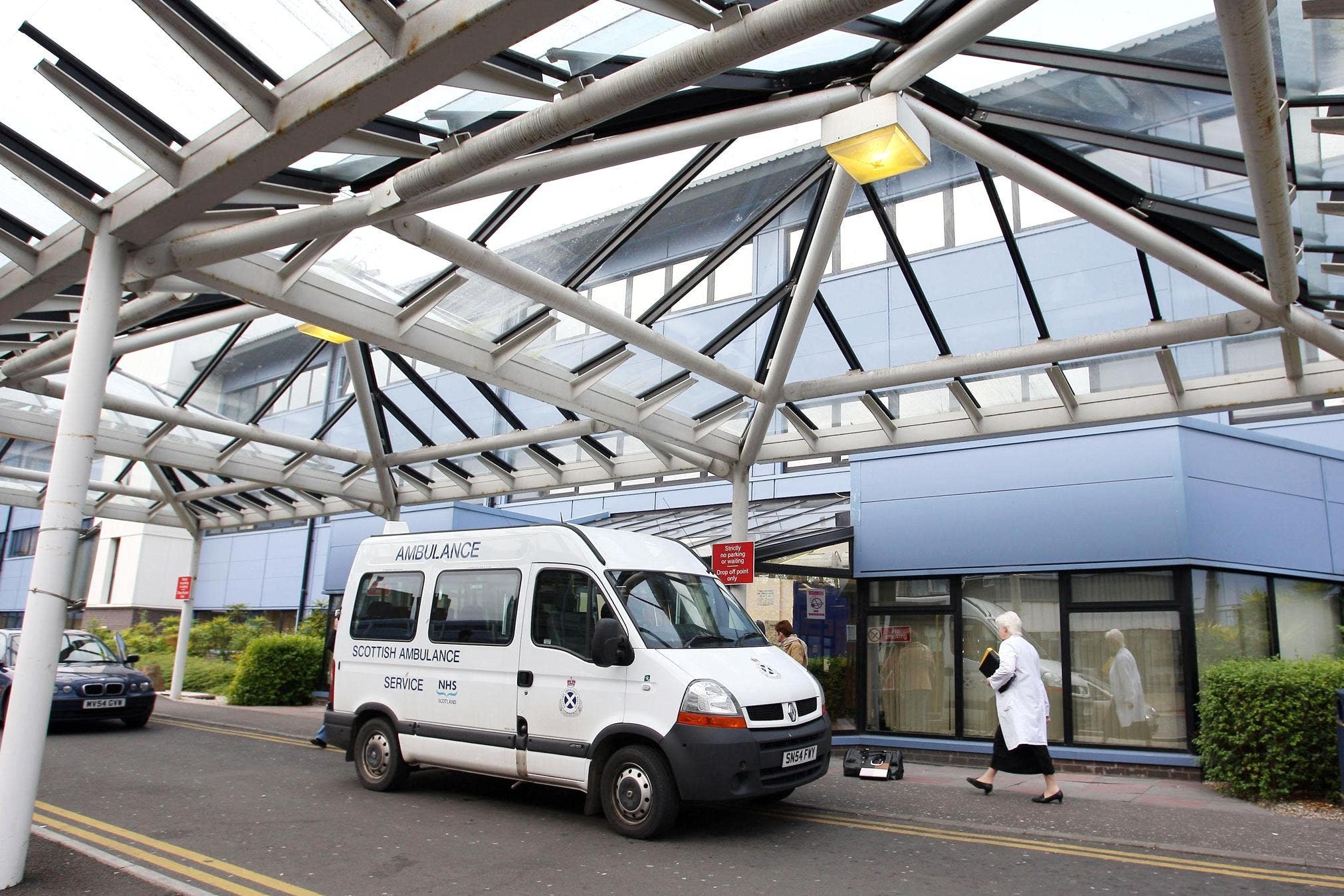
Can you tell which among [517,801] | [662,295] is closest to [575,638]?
[517,801]

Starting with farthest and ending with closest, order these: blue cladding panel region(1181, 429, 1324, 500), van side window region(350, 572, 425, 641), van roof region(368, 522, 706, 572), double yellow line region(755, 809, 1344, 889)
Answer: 1. blue cladding panel region(1181, 429, 1324, 500)
2. van side window region(350, 572, 425, 641)
3. van roof region(368, 522, 706, 572)
4. double yellow line region(755, 809, 1344, 889)

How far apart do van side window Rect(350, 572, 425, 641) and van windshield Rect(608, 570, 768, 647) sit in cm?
249

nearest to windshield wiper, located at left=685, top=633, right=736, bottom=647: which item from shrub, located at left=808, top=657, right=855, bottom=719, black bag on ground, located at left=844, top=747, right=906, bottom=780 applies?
black bag on ground, located at left=844, top=747, right=906, bottom=780

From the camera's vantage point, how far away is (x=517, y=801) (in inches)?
351

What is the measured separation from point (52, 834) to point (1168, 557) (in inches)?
456

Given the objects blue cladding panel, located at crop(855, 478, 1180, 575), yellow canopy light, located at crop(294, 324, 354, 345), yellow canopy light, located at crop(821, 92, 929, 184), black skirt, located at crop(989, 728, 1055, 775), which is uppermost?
yellow canopy light, located at crop(821, 92, 929, 184)

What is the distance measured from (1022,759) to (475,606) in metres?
5.52

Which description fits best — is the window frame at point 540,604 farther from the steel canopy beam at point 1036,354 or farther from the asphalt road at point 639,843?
the steel canopy beam at point 1036,354

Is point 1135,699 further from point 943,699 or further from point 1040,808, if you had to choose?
point 1040,808

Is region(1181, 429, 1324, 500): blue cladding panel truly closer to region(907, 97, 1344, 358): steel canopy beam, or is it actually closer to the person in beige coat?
region(907, 97, 1344, 358): steel canopy beam

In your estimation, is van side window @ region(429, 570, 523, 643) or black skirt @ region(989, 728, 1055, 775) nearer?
van side window @ region(429, 570, 523, 643)

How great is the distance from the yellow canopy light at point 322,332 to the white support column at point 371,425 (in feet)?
6.77

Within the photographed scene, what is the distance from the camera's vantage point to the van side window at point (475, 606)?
852 centimetres

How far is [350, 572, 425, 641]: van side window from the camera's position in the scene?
9.37 metres
